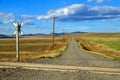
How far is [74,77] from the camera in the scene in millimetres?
13820

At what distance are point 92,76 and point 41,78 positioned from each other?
7.38 ft

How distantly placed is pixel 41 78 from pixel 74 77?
1.40 m

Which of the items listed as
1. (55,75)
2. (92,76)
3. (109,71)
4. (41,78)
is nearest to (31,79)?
(41,78)

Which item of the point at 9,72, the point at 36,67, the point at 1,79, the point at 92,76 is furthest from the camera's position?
the point at 36,67

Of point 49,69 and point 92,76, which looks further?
point 49,69

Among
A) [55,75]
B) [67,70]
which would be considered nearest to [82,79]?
[55,75]

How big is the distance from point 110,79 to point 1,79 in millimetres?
4475

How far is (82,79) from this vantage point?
1337 centimetres

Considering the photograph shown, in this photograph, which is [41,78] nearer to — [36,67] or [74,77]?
[74,77]

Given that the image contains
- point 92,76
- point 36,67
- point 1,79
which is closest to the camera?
point 1,79

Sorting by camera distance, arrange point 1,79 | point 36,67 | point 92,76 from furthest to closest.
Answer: point 36,67 → point 92,76 → point 1,79

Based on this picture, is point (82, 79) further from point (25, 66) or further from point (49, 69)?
point (25, 66)

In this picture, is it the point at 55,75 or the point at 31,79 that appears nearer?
the point at 31,79

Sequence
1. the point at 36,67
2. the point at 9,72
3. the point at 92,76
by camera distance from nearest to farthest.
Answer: the point at 92,76
the point at 9,72
the point at 36,67
